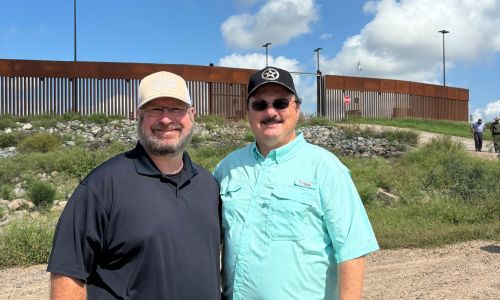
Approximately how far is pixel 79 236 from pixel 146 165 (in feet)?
1.43

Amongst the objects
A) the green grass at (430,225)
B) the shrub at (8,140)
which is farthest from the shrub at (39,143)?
the green grass at (430,225)

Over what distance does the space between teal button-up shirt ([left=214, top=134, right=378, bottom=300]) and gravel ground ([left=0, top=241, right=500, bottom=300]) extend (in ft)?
11.5

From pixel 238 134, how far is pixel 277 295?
1817 cm

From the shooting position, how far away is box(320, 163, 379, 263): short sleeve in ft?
7.84

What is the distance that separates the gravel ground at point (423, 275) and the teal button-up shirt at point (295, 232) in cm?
350

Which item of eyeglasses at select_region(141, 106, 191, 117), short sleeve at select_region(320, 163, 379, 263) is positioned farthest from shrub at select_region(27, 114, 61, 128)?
short sleeve at select_region(320, 163, 379, 263)

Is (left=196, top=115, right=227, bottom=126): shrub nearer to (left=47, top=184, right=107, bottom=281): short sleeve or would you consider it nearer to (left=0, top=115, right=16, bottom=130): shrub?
(left=0, top=115, right=16, bottom=130): shrub

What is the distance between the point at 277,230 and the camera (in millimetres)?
2471

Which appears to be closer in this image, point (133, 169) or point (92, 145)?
point (133, 169)

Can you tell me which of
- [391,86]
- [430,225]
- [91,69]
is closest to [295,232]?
[430,225]

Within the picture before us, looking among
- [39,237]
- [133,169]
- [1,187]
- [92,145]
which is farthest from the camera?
[92,145]

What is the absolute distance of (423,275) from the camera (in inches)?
252

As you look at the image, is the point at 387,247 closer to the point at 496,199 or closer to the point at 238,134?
the point at 496,199

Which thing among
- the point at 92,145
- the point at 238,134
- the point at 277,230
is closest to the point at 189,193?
the point at 277,230
